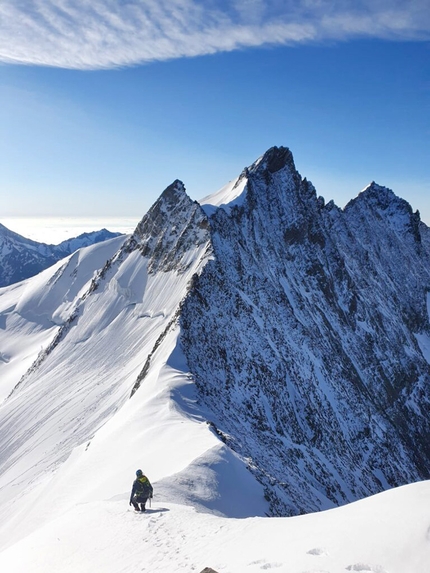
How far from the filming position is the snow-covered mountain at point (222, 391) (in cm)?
1562

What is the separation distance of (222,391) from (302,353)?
859 inches

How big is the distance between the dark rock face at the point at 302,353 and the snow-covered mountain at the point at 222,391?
0.29 meters

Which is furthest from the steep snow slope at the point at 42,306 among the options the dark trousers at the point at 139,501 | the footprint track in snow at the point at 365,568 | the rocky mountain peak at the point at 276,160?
the footprint track in snow at the point at 365,568

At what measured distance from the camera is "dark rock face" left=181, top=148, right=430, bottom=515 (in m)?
37.0

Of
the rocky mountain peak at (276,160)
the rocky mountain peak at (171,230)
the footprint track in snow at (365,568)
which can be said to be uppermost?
the rocky mountain peak at (276,160)

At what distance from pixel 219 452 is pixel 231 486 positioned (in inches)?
73.8

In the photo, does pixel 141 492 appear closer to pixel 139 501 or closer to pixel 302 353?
pixel 139 501

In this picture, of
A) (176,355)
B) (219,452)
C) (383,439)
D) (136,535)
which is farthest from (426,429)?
(136,535)

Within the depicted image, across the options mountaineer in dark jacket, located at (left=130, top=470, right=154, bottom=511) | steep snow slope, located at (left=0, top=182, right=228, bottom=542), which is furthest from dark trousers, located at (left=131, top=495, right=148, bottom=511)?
steep snow slope, located at (left=0, top=182, right=228, bottom=542)

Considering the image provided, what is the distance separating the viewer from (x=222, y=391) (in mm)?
36938

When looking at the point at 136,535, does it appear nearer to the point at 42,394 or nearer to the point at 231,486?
the point at 231,486

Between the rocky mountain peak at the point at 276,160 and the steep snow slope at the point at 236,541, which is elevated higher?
the rocky mountain peak at the point at 276,160

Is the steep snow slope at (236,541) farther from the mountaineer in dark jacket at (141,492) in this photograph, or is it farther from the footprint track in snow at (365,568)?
the mountaineer in dark jacket at (141,492)

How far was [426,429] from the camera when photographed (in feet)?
301
